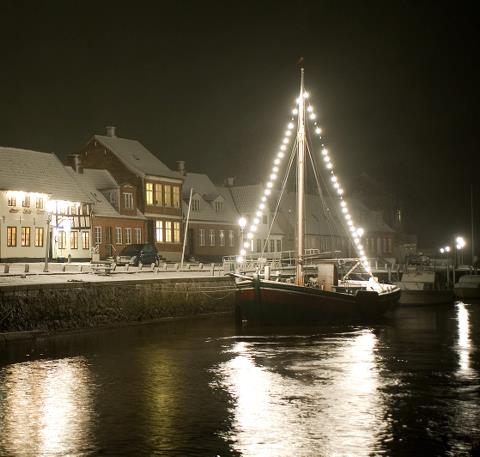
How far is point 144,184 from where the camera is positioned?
62719 millimetres

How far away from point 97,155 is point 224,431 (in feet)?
172

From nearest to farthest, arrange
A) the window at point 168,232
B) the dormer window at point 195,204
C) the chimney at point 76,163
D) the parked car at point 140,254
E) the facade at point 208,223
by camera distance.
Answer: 1. the parked car at point 140,254
2. the chimney at point 76,163
3. the window at point 168,232
4. the facade at point 208,223
5. the dormer window at point 195,204

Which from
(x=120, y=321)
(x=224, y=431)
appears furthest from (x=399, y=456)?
(x=120, y=321)

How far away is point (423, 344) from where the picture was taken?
29.9 meters

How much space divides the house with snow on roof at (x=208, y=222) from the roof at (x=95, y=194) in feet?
24.1

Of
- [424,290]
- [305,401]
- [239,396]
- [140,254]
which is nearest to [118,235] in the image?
[140,254]

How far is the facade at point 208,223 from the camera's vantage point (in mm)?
67750

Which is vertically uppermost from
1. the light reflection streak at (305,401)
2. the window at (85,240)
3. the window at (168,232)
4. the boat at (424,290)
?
the window at (168,232)

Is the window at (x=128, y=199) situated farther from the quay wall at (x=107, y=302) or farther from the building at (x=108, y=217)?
the quay wall at (x=107, y=302)

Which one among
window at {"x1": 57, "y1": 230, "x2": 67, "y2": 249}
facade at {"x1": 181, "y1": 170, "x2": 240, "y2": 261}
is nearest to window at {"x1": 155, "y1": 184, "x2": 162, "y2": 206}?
facade at {"x1": 181, "y1": 170, "x2": 240, "y2": 261}

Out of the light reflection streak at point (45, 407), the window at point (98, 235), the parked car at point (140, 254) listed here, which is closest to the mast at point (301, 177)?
the light reflection streak at point (45, 407)

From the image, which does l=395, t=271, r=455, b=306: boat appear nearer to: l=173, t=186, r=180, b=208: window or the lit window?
l=173, t=186, r=180, b=208: window

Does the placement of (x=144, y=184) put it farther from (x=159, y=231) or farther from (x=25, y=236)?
(x=25, y=236)

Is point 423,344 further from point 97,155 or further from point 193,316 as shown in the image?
point 97,155
